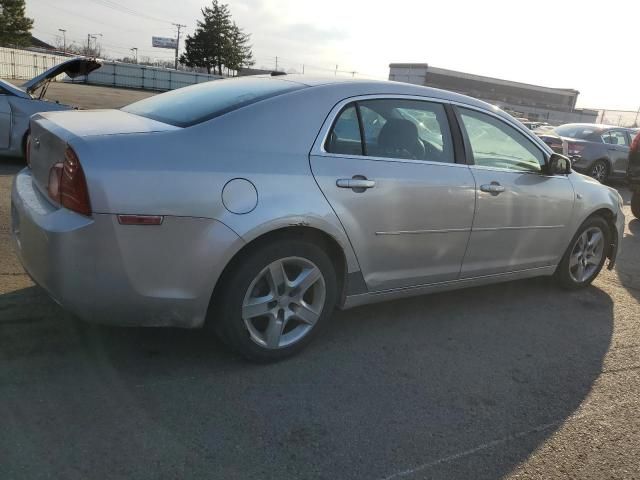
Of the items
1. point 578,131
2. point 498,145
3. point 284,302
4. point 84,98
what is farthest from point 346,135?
A: point 84,98

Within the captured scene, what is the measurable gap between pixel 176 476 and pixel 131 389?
71 centimetres

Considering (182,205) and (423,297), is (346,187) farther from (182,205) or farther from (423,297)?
(423,297)

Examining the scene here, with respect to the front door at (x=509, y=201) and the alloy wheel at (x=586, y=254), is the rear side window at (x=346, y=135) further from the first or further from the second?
the alloy wheel at (x=586, y=254)

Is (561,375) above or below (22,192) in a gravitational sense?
below

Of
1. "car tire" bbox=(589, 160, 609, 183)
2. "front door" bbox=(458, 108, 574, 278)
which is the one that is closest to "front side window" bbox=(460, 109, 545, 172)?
"front door" bbox=(458, 108, 574, 278)

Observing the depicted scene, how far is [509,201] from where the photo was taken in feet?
13.4

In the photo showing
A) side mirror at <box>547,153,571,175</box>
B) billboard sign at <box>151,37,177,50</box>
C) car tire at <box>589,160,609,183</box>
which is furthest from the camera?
billboard sign at <box>151,37,177,50</box>

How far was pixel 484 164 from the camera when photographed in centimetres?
399

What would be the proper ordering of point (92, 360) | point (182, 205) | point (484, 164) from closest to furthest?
point (182, 205) < point (92, 360) < point (484, 164)

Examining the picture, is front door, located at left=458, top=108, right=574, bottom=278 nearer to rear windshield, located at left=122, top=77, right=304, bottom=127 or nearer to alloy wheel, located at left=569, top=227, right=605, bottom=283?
alloy wheel, located at left=569, top=227, right=605, bottom=283

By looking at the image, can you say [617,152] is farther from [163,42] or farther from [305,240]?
[163,42]

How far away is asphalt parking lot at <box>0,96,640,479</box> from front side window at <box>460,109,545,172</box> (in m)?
1.23

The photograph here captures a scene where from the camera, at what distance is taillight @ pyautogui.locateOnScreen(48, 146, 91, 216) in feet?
8.46

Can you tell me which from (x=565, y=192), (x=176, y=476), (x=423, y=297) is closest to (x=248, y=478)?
(x=176, y=476)
